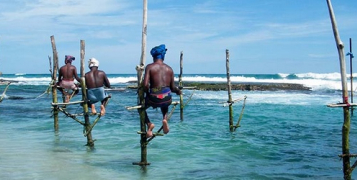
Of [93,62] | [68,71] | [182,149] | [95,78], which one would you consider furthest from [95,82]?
[182,149]

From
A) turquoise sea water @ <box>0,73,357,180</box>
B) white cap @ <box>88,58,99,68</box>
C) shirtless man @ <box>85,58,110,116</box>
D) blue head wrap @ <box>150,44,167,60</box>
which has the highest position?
blue head wrap @ <box>150,44,167,60</box>

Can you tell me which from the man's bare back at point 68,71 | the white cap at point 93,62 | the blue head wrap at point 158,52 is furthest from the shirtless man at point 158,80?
the man's bare back at point 68,71

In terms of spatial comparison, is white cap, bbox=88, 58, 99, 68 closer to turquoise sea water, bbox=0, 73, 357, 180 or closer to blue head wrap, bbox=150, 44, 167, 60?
turquoise sea water, bbox=0, 73, 357, 180

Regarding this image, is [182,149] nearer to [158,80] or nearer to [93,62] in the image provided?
[93,62]

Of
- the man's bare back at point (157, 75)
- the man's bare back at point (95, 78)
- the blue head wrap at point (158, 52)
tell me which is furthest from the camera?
the man's bare back at point (95, 78)

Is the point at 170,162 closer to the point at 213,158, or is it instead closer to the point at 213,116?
the point at 213,158

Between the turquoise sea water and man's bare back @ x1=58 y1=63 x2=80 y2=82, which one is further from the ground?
man's bare back @ x1=58 y1=63 x2=80 y2=82

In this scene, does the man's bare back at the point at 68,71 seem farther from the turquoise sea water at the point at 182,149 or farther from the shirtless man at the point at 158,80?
the shirtless man at the point at 158,80

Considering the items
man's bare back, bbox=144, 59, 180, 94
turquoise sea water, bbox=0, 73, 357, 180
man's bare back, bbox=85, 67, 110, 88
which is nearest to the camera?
man's bare back, bbox=144, 59, 180, 94

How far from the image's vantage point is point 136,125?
18328 mm

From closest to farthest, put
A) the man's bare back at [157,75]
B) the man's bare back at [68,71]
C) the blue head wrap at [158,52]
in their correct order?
the man's bare back at [157,75] → the blue head wrap at [158,52] → the man's bare back at [68,71]

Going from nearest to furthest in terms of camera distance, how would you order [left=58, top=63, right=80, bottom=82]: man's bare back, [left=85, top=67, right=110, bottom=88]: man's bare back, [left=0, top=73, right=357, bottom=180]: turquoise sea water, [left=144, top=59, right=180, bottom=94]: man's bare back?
1. [left=144, top=59, right=180, bottom=94]: man's bare back
2. [left=0, top=73, right=357, bottom=180]: turquoise sea water
3. [left=85, top=67, right=110, bottom=88]: man's bare back
4. [left=58, top=63, right=80, bottom=82]: man's bare back

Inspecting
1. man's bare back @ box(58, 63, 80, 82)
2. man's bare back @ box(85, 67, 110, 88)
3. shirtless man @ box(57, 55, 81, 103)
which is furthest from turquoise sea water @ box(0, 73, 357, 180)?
man's bare back @ box(58, 63, 80, 82)

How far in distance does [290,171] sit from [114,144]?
5.61 meters
